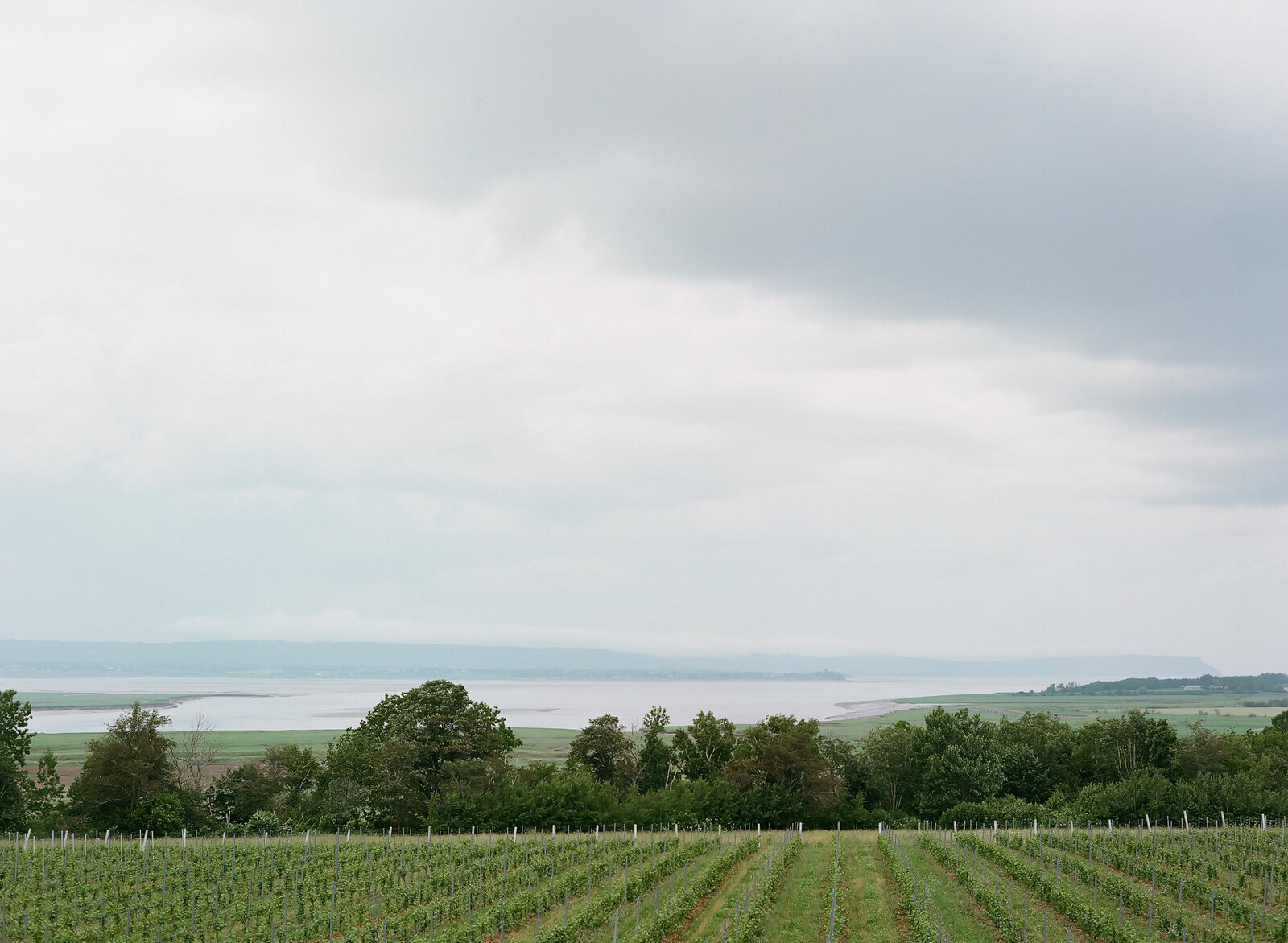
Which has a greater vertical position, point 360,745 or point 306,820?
point 360,745

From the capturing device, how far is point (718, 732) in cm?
6131

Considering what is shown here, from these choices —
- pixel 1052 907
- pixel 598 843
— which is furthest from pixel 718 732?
pixel 1052 907

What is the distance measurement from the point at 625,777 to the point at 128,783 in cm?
2761

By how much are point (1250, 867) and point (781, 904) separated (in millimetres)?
16638

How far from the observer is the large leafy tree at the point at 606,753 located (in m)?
58.2

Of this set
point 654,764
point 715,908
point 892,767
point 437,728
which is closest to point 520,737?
point 654,764

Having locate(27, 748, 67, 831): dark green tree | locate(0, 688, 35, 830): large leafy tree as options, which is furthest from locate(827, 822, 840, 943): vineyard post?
locate(0, 688, 35, 830): large leafy tree

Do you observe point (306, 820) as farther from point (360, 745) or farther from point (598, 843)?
point (598, 843)

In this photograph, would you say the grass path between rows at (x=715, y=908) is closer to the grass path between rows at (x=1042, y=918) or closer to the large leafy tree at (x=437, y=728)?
the grass path between rows at (x=1042, y=918)

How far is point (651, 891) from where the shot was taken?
91.3 feet

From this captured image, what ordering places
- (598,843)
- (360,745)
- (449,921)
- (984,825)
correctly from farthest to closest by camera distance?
1. (984,825)
2. (360,745)
3. (598,843)
4. (449,921)

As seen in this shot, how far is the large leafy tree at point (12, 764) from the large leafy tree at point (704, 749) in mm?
36153

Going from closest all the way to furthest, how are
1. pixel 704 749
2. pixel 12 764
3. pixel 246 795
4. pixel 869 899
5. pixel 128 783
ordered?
pixel 869 899 → pixel 12 764 → pixel 128 783 → pixel 246 795 → pixel 704 749

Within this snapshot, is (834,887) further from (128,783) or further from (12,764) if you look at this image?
(12,764)
